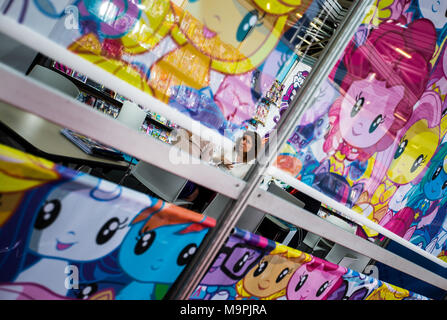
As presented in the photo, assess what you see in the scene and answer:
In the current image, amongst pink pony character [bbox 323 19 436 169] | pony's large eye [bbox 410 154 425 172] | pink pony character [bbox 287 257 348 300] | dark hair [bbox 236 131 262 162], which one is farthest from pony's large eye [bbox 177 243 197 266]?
pony's large eye [bbox 410 154 425 172]

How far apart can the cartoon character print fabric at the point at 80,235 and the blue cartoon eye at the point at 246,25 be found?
2.04 feet

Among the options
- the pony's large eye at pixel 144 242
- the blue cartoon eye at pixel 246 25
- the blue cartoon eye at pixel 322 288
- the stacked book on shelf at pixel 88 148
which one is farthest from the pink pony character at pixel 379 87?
the stacked book on shelf at pixel 88 148

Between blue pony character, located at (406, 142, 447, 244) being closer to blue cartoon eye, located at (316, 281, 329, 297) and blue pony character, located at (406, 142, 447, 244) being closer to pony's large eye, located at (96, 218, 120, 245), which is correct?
blue cartoon eye, located at (316, 281, 329, 297)

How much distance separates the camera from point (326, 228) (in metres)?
1.22

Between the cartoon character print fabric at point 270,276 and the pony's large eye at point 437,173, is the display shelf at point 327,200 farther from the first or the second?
the pony's large eye at point 437,173

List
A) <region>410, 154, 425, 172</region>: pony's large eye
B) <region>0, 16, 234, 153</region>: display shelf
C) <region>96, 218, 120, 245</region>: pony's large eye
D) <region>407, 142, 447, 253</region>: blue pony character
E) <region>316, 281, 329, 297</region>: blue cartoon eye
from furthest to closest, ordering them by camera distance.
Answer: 1. <region>407, 142, 447, 253</region>: blue pony character
2. <region>410, 154, 425, 172</region>: pony's large eye
3. <region>316, 281, 329, 297</region>: blue cartoon eye
4. <region>96, 218, 120, 245</region>: pony's large eye
5. <region>0, 16, 234, 153</region>: display shelf

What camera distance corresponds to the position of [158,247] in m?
0.93

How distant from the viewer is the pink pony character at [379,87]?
1.10m

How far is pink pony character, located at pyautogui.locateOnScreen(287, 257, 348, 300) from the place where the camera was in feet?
4.11

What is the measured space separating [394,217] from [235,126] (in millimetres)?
1193

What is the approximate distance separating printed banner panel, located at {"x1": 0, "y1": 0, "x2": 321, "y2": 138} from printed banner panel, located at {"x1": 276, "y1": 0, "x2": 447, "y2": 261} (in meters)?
0.26

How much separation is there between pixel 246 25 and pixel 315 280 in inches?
47.8

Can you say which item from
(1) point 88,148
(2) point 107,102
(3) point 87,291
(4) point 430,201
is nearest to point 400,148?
(4) point 430,201
